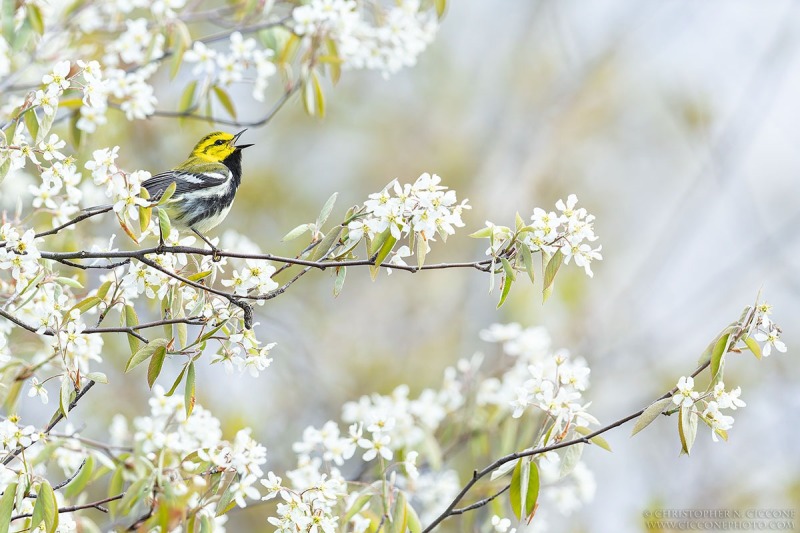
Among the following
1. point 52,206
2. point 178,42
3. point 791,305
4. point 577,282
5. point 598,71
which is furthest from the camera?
point 598,71

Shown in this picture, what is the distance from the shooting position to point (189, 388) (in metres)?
2.11

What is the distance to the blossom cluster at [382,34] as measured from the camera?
326 cm

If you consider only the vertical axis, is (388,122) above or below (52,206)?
above

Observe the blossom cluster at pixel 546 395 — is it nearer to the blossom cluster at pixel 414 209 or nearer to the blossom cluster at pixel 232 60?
the blossom cluster at pixel 414 209

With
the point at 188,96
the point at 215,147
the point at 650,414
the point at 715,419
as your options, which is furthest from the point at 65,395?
the point at 215,147

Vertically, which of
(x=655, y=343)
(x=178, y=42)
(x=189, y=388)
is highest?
(x=655, y=343)

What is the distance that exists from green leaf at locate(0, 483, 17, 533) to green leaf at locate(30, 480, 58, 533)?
0.18 ft

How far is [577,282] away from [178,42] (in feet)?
19.1

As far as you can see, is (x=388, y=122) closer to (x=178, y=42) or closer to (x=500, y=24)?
(x=500, y=24)

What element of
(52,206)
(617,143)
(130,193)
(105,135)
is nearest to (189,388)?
(130,193)

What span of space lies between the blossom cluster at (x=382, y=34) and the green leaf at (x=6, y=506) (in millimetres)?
1994

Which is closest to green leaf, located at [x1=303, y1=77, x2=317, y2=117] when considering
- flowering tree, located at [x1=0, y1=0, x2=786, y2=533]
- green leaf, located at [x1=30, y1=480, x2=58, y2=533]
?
flowering tree, located at [x1=0, y1=0, x2=786, y2=533]

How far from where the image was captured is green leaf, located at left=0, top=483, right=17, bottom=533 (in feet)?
5.96

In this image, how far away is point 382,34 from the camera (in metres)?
3.54
